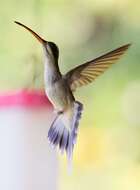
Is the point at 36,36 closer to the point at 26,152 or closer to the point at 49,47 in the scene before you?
the point at 49,47

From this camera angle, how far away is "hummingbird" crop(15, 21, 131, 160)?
1.18 meters

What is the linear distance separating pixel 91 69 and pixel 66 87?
78 millimetres

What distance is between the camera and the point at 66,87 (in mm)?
1202

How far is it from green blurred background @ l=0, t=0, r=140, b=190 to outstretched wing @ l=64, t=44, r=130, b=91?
14 mm

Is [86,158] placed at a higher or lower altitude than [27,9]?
lower

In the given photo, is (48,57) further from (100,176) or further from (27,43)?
(100,176)

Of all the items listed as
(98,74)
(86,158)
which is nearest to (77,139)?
(86,158)

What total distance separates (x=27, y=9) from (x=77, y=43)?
0.58ft

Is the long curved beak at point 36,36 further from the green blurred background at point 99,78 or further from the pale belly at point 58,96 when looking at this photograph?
the pale belly at point 58,96

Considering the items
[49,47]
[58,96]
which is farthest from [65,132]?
[49,47]

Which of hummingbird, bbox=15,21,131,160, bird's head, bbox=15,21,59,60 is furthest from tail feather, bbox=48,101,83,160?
bird's head, bbox=15,21,59,60

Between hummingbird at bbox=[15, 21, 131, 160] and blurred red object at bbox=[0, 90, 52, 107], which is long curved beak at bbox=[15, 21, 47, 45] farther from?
blurred red object at bbox=[0, 90, 52, 107]

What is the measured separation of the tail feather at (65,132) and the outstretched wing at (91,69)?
0.18 ft

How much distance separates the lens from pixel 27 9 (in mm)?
1284
